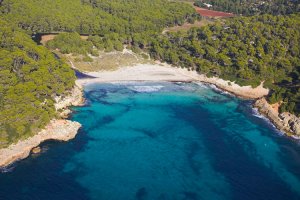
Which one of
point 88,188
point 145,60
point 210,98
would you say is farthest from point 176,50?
point 88,188

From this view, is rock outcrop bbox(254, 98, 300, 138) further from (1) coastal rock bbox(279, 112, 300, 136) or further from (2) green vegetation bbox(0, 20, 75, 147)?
(2) green vegetation bbox(0, 20, 75, 147)

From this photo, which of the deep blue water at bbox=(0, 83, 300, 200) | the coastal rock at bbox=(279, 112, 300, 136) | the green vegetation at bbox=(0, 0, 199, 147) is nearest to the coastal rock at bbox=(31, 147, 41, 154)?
the deep blue water at bbox=(0, 83, 300, 200)

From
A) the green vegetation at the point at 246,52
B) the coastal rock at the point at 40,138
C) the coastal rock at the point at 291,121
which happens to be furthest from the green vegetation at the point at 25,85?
the coastal rock at the point at 291,121

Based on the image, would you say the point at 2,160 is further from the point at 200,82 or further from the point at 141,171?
the point at 200,82

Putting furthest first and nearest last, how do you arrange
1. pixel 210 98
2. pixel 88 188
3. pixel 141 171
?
1. pixel 210 98
2. pixel 141 171
3. pixel 88 188

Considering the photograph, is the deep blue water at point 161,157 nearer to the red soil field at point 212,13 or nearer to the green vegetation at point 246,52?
the green vegetation at point 246,52

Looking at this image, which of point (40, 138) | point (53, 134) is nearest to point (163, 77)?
point (53, 134)
